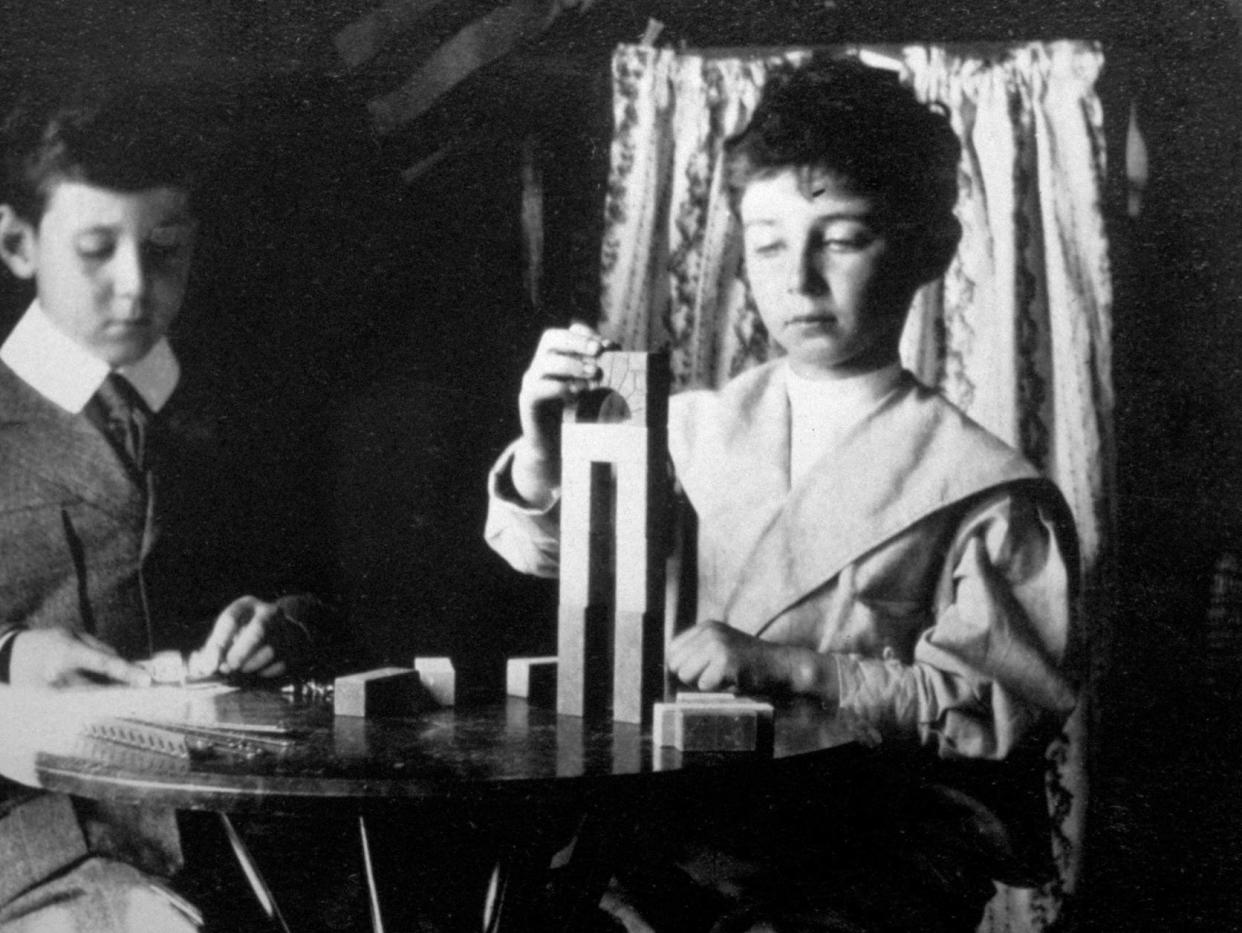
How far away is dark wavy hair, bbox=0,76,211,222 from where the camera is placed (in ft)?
9.60

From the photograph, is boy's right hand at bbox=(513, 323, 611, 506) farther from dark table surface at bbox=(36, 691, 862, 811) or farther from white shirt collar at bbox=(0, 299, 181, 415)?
white shirt collar at bbox=(0, 299, 181, 415)

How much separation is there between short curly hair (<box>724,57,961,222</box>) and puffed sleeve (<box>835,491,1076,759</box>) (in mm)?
628

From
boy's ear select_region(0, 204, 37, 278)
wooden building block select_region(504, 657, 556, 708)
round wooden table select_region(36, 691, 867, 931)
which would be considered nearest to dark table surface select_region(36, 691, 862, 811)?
round wooden table select_region(36, 691, 867, 931)

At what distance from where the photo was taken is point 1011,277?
104 inches

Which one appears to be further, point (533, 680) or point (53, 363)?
point (53, 363)

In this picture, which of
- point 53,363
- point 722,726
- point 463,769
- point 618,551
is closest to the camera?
point 463,769

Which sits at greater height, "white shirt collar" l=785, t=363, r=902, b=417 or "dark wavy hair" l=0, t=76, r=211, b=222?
"dark wavy hair" l=0, t=76, r=211, b=222

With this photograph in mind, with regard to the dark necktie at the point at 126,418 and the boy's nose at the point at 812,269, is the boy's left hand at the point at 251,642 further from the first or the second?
the boy's nose at the point at 812,269

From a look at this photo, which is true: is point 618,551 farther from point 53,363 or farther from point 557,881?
point 53,363

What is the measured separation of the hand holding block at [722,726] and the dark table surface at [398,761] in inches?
1.0

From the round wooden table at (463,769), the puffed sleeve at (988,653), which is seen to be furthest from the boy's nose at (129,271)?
the puffed sleeve at (988,653)

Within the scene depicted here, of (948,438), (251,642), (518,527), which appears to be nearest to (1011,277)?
(948,438)

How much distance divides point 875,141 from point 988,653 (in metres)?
1.04

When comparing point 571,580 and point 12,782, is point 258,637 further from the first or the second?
point 571,580
